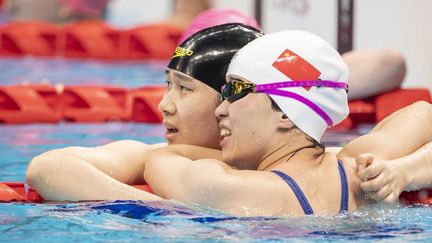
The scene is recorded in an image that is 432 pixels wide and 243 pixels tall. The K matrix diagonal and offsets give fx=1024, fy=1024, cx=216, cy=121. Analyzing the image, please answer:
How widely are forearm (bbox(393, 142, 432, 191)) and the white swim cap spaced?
25cm

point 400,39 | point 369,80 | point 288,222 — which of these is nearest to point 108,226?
point 288,222

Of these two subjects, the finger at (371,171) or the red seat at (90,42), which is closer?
the finger at (371,171)

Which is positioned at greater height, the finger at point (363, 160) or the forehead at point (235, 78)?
the forehead at point (235, 78)

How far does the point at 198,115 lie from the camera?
317 cm

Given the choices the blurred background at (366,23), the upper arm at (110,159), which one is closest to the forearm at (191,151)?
the upper arm at (110,159)

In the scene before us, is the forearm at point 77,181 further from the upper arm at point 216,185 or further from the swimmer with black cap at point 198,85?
the swimmer with black cap at point 198,85

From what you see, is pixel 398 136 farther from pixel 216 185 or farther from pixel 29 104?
pixel 29 104

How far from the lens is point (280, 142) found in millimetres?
2982

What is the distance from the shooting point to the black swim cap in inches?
125

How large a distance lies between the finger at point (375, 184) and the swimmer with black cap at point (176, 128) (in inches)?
21.4

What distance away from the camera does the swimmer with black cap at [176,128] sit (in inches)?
121

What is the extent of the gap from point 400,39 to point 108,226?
3.71 meters

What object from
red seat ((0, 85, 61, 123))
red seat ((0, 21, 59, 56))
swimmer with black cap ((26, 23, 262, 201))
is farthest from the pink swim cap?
red seat ((0, 21, 59, 56))

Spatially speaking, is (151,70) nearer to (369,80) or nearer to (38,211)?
(369,80)
